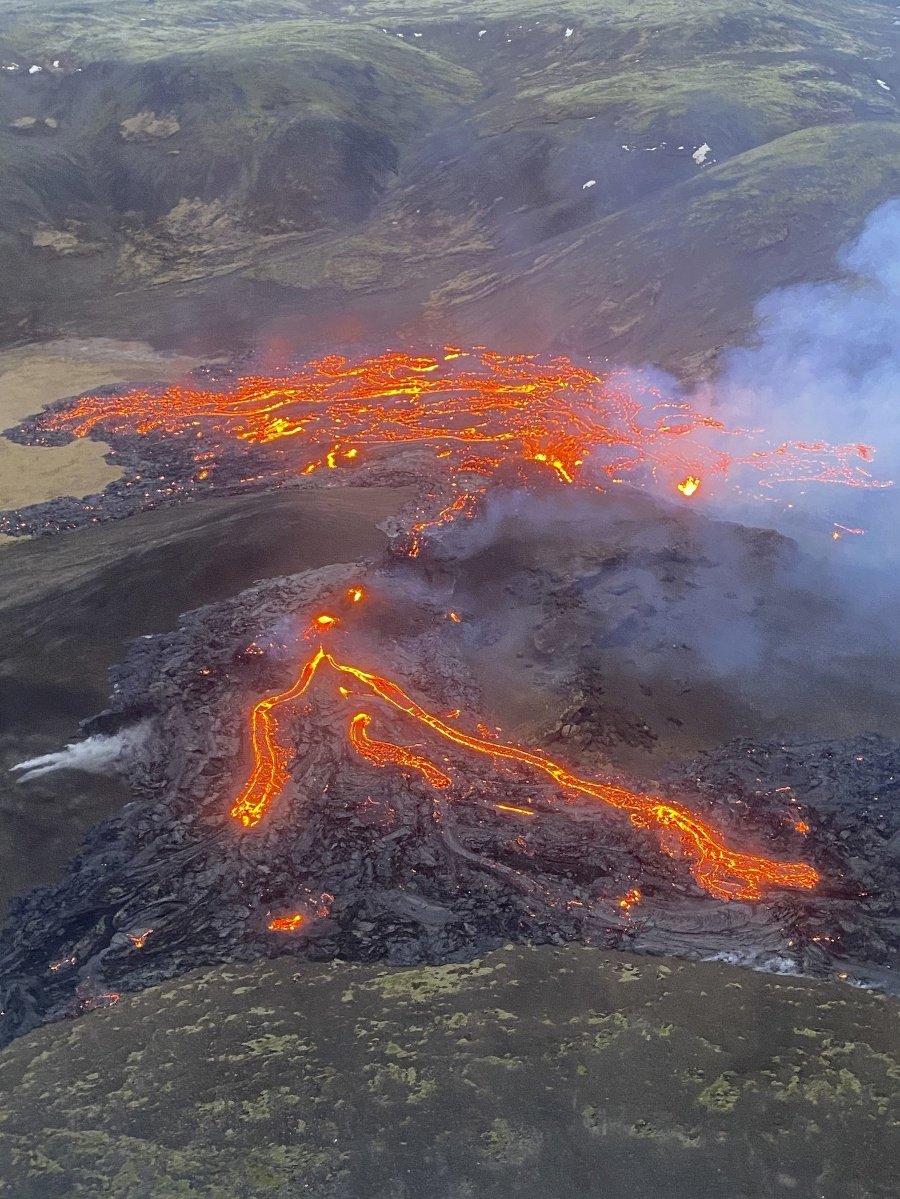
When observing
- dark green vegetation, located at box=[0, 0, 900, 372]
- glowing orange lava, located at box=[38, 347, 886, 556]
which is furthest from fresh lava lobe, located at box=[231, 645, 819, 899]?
dark green vegetation, located at box=[0, 0, 900, 372]

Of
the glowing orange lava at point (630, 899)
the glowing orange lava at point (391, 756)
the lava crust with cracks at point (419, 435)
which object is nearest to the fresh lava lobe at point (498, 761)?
the glowing orange lava at point (391, 756)

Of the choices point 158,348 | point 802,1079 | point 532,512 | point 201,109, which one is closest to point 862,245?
point 532,512

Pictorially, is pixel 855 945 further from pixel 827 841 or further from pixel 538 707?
pixel 538 707

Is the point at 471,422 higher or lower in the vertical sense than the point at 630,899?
higher

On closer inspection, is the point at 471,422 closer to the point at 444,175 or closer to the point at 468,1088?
the point at 444,175

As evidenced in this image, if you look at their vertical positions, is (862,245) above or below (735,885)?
above

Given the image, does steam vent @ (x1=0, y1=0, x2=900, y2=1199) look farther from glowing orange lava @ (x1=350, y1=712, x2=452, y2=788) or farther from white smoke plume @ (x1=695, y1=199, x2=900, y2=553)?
white smoke plume @ (x1=695, y1=199, x2=900, y2=553)

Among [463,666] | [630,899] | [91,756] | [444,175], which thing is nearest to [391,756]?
[463,666]
